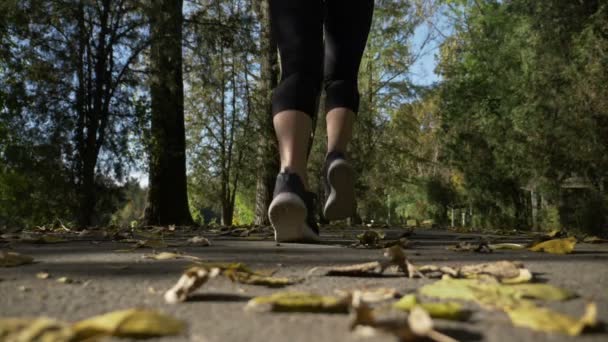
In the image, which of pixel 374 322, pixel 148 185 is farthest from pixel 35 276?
pixel 148 185

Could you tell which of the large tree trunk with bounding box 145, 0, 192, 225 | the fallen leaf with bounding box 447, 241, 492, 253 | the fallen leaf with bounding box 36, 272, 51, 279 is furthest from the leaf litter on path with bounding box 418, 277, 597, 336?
the large tree trunk with bounding box 145, 0, 192, 225

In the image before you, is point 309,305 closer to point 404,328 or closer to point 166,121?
point 404,328

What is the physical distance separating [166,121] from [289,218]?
6.51m

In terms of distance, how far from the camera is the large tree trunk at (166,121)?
8.16m

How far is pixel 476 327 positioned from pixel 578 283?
0.75 metres

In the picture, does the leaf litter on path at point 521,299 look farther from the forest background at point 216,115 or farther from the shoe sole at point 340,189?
the forest background at point 216,115

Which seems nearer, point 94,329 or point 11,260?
point 94,329

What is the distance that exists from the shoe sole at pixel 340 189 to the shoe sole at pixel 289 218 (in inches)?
6.8

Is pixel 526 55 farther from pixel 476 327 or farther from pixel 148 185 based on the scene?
pixel 476 327

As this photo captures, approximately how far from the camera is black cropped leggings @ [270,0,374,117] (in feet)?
8.71

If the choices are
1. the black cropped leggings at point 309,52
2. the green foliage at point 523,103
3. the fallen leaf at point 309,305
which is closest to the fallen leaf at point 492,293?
the fallen leaf at point 309,305

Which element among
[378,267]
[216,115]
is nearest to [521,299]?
[378,267]

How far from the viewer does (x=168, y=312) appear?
42.9 inches

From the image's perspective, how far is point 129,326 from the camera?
0.86 meters
